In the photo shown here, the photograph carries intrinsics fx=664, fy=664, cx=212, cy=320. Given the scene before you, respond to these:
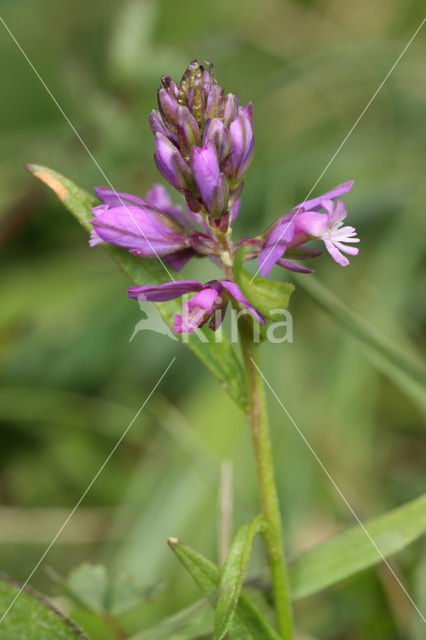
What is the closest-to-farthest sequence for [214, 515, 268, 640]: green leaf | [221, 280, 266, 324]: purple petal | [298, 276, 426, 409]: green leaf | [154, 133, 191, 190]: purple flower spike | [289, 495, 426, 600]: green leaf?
1. [214, 515, 268, 640]: green leaf
2. [221, 280, 266, 324]: purple petal
3. [154, 133, 191, 190]: purple flower spike
4. [289, 495, 426, 600]: green leaf
5. [298, 276, 426, 409]: green leaf

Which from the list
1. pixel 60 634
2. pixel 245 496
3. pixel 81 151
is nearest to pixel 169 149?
pixel 60 634

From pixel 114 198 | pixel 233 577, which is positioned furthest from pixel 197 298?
pixel 233 577

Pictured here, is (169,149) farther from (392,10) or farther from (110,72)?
(392,10)

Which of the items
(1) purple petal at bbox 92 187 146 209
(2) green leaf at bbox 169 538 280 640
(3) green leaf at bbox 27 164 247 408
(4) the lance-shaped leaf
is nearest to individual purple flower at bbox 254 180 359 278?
(3) green leaf at bbox 27 164 247 408

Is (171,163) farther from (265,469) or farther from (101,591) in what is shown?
(101,591)

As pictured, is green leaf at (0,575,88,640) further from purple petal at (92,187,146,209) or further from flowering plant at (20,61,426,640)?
purple petal at (92,187,146,209)
